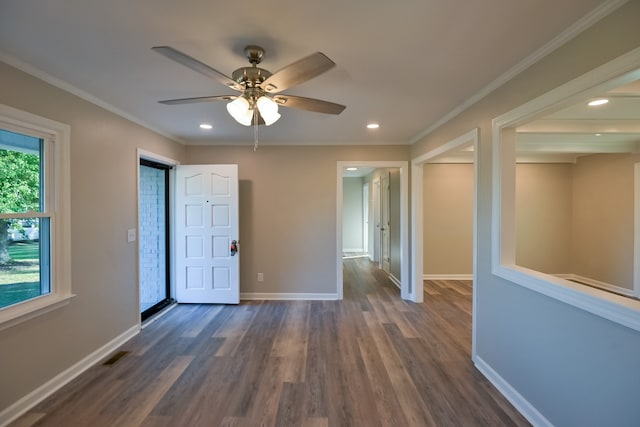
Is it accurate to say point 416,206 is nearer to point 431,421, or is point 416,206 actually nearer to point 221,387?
point 431,421

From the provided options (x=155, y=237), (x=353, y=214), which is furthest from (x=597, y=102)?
(x=353, y=214)

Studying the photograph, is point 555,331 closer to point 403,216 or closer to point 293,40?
point 293,40

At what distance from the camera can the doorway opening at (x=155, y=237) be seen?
4.03 metres

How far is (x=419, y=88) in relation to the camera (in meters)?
2.40

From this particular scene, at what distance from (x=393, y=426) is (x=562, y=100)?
2.26m

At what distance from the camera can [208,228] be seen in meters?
4.11

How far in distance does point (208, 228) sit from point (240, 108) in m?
2.74

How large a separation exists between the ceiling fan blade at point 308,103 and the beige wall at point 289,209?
241 centimetres

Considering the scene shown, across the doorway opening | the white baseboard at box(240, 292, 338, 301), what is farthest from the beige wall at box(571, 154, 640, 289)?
the doorway opening

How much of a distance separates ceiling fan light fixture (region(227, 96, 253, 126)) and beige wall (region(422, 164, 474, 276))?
450cm

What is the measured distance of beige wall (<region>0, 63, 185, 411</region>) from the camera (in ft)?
6.49

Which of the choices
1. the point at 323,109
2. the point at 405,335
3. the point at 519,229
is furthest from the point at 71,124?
the point at 519,229

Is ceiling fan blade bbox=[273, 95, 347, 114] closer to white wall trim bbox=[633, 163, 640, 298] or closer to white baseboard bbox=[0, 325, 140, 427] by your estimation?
white baseboard bbox=[0, 325, 140, 427]

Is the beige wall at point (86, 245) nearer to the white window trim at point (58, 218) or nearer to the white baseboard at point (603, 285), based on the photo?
the white window trim at point (58, 218)
